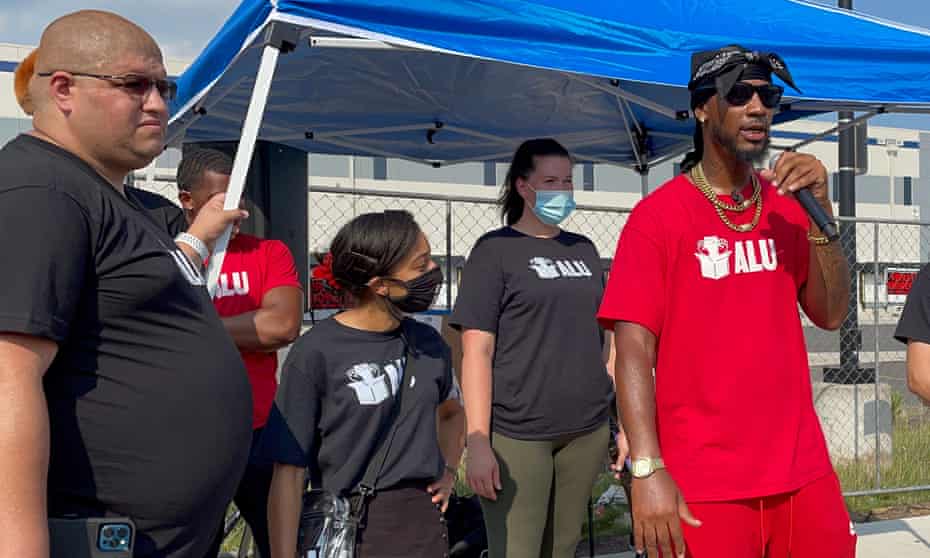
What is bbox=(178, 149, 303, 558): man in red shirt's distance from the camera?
3572mm

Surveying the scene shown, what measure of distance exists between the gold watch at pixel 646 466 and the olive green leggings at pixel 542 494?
4.41ft

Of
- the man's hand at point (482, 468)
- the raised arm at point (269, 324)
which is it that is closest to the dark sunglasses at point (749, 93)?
the man's hand at point (482, 468)

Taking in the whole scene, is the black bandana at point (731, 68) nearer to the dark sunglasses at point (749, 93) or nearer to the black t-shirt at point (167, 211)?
the dark sunglasses at point (749, 93)

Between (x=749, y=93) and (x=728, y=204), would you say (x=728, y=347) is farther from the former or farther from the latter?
(x=749, y=93)

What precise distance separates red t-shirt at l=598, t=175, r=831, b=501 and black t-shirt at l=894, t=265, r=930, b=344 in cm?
82

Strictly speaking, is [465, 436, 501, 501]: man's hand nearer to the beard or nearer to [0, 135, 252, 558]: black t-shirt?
the beard

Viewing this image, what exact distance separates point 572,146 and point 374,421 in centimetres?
445

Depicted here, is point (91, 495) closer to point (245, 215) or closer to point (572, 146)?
point (245, 215)

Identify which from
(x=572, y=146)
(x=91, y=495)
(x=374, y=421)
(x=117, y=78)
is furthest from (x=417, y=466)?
(x=572, y=146)

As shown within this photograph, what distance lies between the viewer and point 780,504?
262cm

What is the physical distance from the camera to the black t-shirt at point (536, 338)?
3842 millimetres

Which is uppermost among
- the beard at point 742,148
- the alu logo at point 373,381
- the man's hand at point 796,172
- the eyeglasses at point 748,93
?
the eyeglasses at point 748,93

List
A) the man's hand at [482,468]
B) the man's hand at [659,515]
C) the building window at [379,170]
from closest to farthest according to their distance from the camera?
the man's hand at [659,515] → the man's hand at [482,468] → the building window at [379,170]

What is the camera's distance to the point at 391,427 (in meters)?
2.99
